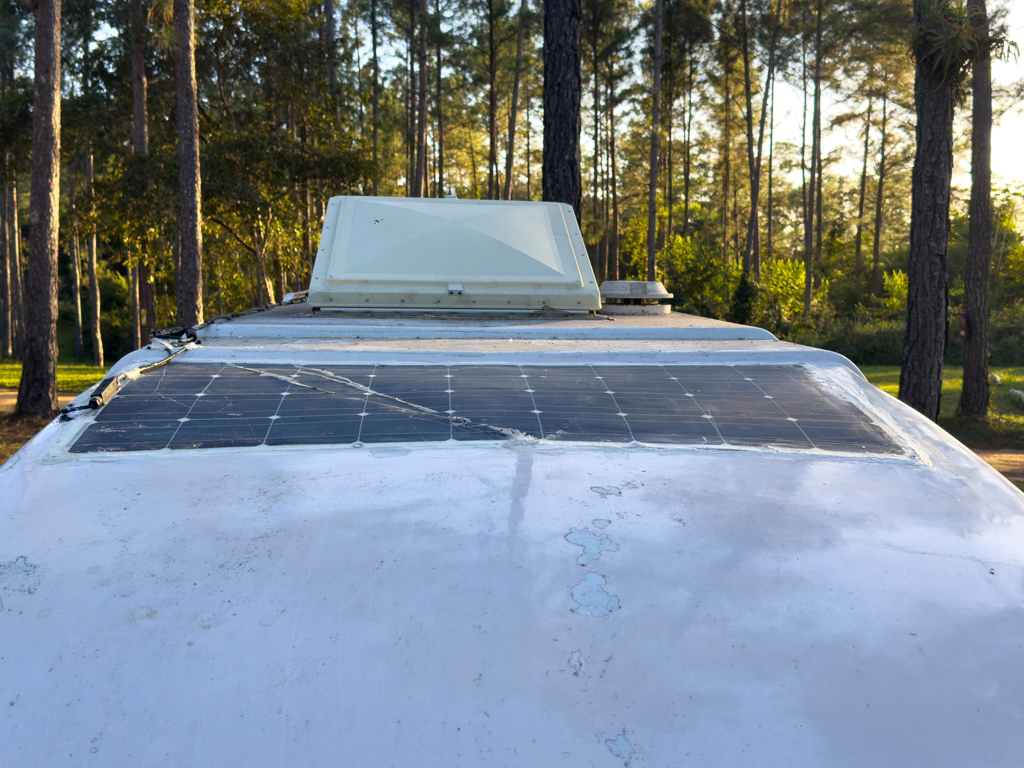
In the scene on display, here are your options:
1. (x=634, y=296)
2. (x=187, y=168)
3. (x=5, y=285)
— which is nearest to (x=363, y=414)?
(x=634, y=296)

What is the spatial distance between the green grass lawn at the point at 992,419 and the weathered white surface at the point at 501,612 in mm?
8618

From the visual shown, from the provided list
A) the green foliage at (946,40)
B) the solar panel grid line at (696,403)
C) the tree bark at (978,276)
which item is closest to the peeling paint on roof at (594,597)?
the solar panel grid line at (696,403)

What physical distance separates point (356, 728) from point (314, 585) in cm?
35

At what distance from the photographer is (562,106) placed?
29.2 ft

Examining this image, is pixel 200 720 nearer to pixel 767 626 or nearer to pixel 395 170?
pixel 767 626

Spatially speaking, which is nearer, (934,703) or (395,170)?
(934,703)

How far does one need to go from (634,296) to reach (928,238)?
5920mm

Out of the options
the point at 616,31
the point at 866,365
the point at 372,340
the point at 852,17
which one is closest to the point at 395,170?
the point at 616,31

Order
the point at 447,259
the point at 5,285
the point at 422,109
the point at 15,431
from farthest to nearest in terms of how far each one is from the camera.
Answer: the point at 5,285
the point at 422,109
the point at 15,431
the point at 447,259

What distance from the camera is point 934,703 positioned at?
155 cm

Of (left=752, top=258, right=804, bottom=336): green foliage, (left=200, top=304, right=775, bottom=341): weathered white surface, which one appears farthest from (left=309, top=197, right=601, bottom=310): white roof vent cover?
(left=752, top=258, right=804, bottom=336): green foliage

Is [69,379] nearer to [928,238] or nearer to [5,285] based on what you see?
[5,285]

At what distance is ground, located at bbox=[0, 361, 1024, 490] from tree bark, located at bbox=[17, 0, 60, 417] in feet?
1.78

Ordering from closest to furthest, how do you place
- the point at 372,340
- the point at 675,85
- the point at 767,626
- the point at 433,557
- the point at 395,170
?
the point at 767,626 < the point at 433,557 < the point at 372,340 < the point at 675,85 < the point at 395,170
